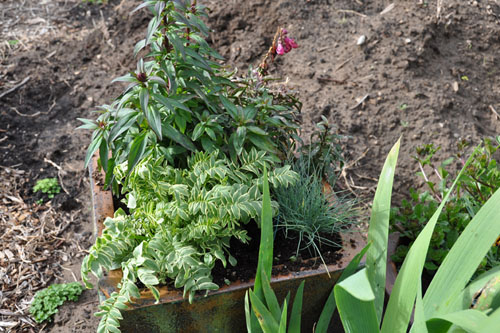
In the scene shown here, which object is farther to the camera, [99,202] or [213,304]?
[99,202]

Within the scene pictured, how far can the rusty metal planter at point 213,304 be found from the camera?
66.9 inches

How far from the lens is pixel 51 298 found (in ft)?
7.86

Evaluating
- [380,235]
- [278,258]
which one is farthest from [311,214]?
[380,235]

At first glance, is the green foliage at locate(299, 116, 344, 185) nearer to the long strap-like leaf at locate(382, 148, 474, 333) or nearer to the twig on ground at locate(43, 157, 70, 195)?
the long strap-like leaf at locate(382, 148, 474, 333)

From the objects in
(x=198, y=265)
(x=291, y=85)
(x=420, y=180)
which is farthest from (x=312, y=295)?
(x=291, y=85)

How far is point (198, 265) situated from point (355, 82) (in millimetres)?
1993

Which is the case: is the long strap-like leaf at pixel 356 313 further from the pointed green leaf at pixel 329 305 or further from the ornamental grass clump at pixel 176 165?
the ornamental grass clump at pixel 176 165

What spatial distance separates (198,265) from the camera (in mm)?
1662

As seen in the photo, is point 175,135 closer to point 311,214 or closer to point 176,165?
point 176,165

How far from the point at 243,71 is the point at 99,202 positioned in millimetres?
1684

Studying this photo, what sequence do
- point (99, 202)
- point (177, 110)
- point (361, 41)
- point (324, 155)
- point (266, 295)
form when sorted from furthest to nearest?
1. point (361, 41)
2. point (324, 155)
3. point (99, 202)
4. point (177, 110)
5. point (266, 295)

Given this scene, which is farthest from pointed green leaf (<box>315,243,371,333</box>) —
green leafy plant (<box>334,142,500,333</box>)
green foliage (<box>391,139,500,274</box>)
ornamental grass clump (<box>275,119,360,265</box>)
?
green foliage (<box>391,139,500,274</box>)

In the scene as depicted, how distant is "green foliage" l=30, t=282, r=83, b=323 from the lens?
2.35 m

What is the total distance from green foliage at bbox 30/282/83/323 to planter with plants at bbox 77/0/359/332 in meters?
0.67
